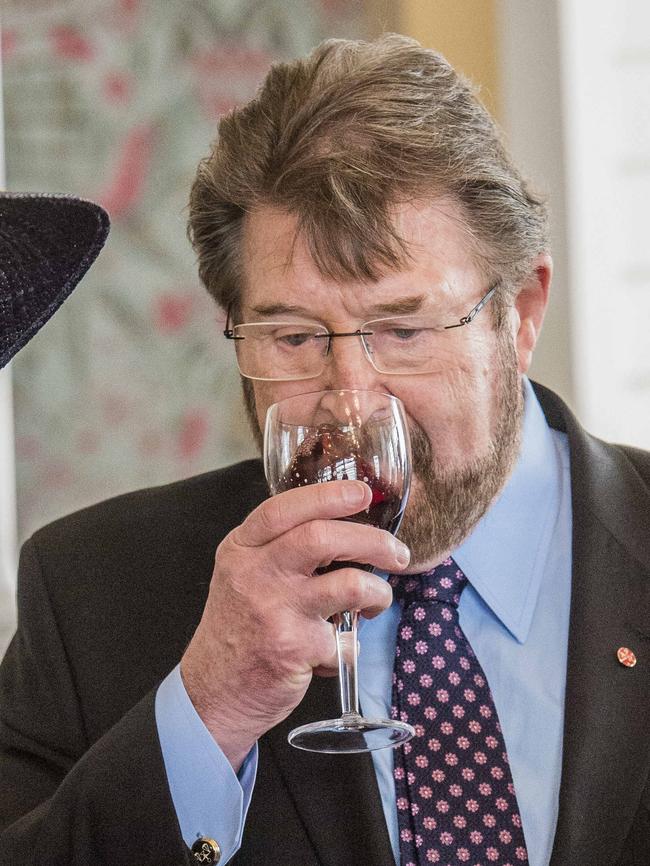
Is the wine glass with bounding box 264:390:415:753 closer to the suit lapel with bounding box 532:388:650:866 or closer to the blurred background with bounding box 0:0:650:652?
the suit lapel with bounding box 532:388:650:866

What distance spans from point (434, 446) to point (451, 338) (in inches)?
6.3

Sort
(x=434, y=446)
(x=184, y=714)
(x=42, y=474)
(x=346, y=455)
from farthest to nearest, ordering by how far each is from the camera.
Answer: (x=42, y=474), (x=434, y=446), (x=184, y=714), (x=346, y=455)

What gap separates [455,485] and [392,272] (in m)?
0.32

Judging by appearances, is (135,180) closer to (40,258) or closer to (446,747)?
(446,747)

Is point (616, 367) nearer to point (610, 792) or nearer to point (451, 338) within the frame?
point (451, 338)

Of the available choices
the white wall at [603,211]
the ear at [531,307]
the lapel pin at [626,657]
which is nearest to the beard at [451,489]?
the ear at [531,307]

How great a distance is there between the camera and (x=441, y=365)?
1816 mm

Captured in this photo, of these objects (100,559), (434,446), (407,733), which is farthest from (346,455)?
(100,559)

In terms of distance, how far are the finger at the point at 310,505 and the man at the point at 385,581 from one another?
73 millimetres

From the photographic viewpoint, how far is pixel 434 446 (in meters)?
1.81

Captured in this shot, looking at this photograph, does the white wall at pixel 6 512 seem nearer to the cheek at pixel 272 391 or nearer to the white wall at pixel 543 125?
the cheek at pixel 272 391

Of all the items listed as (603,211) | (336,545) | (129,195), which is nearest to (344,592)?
(336,545)

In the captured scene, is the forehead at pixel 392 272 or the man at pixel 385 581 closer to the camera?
the man at pixel 385 581

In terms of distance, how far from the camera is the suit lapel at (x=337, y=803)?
165 cm
